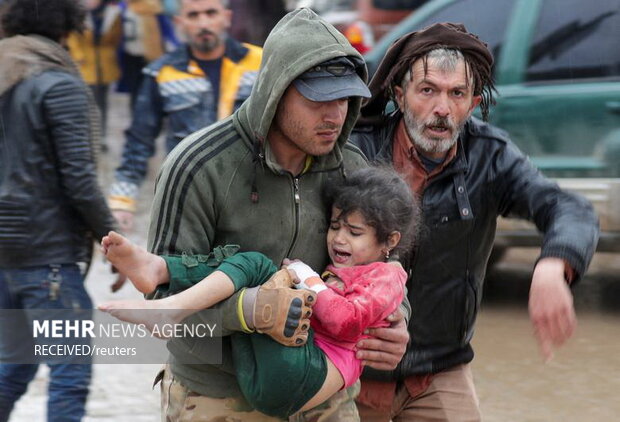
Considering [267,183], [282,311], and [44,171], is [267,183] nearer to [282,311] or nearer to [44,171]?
[282,311]

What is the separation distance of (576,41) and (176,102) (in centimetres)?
252

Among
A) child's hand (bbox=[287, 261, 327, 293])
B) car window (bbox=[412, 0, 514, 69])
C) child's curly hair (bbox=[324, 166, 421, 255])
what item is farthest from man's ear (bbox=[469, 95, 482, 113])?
car window (bbox=[412, 0, 514, 69])

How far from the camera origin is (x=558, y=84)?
259 inches

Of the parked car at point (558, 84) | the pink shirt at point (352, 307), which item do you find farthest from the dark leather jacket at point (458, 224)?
the parked car at point (558, 84)

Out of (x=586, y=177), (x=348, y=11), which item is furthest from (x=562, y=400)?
(x=348, y=11)

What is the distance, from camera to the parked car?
635 cm

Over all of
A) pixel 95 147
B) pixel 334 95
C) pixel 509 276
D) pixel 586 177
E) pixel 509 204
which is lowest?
pixel 509 276

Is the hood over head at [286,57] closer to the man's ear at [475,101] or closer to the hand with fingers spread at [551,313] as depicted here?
the man's ear at [475,101]

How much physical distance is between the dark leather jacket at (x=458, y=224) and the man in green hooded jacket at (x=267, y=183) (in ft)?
1.53

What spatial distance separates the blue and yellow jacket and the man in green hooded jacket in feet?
8.09

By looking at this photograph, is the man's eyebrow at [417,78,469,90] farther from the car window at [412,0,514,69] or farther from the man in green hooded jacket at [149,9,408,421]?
the car window at [412,0,514,69]

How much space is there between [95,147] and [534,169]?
1850mm

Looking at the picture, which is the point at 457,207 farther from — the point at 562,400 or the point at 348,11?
the point at 348,11

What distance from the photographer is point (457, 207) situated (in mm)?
3365
